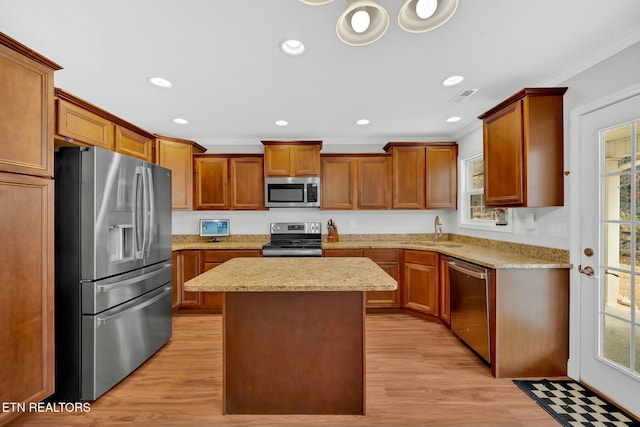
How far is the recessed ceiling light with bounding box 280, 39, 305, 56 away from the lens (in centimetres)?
179

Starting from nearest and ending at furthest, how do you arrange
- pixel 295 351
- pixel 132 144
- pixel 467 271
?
pixel 295 351
pixel 467 271
pixel 132 144

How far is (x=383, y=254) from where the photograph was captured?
11.8 feet

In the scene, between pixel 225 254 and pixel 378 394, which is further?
pixel 225 254

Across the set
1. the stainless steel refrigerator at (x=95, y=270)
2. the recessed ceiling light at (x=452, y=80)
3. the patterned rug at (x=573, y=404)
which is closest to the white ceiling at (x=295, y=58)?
the recessed ceiling light at (x=452, y=80)

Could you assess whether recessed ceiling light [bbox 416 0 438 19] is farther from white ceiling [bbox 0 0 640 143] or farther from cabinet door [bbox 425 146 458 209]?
cabinet door [bbox 425 146 458 209]

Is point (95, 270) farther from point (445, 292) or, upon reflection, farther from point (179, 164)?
point (445, 292)

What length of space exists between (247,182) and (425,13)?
3174 millimetres

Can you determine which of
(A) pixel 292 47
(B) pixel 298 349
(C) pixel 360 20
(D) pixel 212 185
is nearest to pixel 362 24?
(C) pixel 360 20

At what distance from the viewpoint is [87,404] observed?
192cm

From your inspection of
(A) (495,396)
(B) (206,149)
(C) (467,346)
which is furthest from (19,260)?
(C) (467,346)

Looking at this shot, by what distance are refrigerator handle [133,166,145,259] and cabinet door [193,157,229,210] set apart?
1583 millimetres

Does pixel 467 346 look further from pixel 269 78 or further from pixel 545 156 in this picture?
pixel 269 78

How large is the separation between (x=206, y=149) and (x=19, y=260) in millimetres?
2830

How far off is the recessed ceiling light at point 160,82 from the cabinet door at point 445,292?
3247mm
